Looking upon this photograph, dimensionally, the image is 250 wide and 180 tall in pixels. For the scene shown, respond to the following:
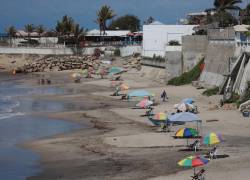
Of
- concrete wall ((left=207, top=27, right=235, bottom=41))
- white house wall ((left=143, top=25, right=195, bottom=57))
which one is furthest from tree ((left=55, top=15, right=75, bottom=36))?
concrete wall ((left=207, top=27, right=235, bottom=41))

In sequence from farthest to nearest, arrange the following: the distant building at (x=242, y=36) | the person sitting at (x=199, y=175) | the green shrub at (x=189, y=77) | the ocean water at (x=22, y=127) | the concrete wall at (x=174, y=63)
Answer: the concrete wall at (x=174, y=63) < the green shrub at (x=189, y=77) < the distant building at (x=242, y=36) < the ocean water at (x=22, y=127) < the person sitting at (x=199, y=175)

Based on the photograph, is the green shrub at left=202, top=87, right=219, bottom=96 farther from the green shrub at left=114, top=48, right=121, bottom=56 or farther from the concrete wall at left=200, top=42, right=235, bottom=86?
the green shrub at left=114, top=48, right=121, bottom=56

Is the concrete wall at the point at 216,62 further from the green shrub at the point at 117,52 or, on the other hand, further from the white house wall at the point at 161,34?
the green shrub at the point at 117,52

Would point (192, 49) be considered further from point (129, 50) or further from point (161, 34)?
point (129, 50)

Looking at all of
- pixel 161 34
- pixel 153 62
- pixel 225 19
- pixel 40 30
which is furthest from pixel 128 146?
pixel 40 30

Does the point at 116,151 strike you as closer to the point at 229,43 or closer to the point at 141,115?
the point at 141,115

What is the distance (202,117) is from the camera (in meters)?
36.9

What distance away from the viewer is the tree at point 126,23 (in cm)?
15162

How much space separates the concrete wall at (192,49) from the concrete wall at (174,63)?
0.53m

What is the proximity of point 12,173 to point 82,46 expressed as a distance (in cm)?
7875

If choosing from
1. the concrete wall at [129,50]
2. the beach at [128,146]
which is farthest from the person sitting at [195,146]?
the concrete wall at [129,50]

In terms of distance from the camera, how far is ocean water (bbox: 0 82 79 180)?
26688 mm

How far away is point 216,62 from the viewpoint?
52.8 metres

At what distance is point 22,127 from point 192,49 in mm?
25238
